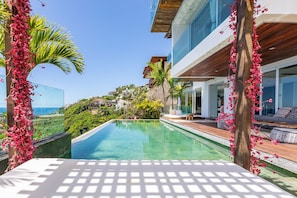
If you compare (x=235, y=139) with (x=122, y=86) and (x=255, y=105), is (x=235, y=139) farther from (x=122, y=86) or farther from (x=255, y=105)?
(x=122, y=86)

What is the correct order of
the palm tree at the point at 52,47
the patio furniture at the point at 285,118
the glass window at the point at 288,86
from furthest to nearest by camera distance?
the glass window at the point at 288,86, the patio furniture at the point at 285,118, the palm tree at the point at 52,47

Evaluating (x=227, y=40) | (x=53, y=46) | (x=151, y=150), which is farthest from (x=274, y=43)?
(x=53, y=46)

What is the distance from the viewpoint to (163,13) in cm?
1329

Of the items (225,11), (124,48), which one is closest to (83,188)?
(225,11)

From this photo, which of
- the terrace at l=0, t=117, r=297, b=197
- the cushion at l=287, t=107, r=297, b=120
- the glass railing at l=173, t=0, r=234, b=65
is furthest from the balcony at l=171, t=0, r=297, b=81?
the terrace at l=0, t=117, r=297, b=197

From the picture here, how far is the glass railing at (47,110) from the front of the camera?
4.61 m

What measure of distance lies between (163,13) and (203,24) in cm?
585

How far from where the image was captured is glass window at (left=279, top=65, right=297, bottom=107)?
26.9 feet

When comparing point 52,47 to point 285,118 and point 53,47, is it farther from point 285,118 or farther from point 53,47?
point 285,118

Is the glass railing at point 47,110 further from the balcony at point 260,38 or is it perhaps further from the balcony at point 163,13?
the balcony at point 163,13

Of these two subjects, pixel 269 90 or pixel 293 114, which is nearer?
pixel 293 114

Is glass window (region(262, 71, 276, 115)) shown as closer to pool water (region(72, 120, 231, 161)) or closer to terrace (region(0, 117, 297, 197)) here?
pool water (region(72, 120, 231, 161))

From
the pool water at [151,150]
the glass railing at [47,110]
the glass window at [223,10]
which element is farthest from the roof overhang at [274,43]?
the glass railing at [47,110]

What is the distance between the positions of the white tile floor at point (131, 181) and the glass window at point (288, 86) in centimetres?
730
